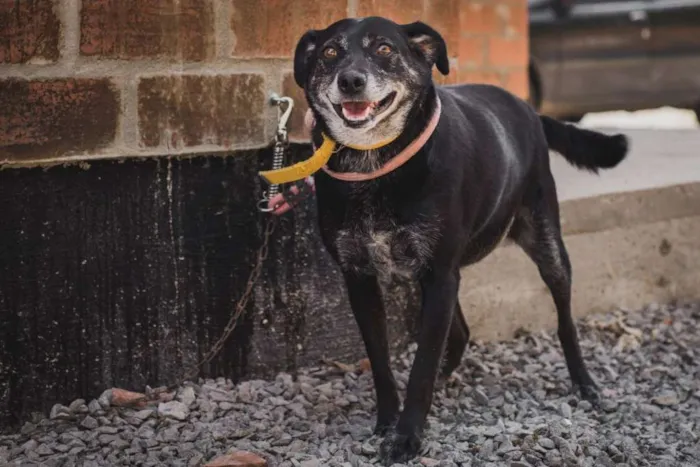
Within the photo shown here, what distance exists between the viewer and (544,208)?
3.83 metres

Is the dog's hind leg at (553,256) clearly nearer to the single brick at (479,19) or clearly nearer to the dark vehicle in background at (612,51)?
the single brick at (479,19)

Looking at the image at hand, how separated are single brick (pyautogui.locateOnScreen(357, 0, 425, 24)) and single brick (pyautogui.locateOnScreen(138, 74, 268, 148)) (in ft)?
1.59

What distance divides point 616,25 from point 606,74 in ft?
1.39

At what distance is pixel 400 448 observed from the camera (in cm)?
313

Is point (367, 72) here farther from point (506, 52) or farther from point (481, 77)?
point (506, 52)

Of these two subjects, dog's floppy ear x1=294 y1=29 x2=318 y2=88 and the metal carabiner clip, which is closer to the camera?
dog's floppy ear x1=294 y1=29 x2=318 y2=88

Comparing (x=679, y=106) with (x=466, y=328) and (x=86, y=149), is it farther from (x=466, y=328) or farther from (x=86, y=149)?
(x=86, y=149)

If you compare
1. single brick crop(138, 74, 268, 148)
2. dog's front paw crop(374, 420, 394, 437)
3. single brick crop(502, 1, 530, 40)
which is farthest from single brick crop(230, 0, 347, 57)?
single brick crop(502, 1, 530, 40)

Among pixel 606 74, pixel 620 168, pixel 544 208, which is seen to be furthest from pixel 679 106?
pixel 544 208

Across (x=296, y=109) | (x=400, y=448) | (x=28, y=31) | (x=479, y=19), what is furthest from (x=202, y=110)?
(x=479, y=19)

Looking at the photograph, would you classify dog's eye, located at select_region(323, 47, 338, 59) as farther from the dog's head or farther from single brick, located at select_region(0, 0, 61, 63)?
single brick, located at select_region(0, 0, 61, 63)

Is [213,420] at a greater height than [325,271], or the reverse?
[325,271]

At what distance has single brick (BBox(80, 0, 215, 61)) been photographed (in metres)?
3.37

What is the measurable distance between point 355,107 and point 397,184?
0.86 feet
